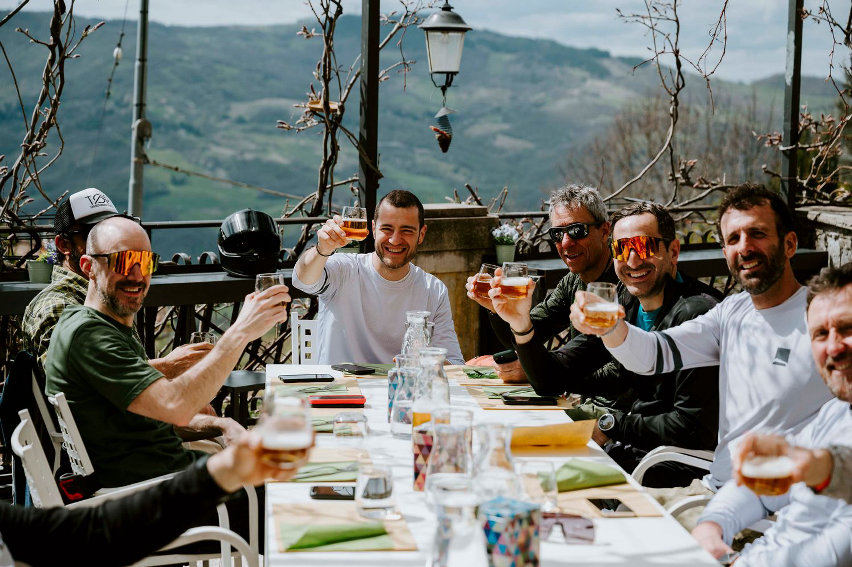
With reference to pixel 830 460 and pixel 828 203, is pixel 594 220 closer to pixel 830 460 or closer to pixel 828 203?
pixel 830 460

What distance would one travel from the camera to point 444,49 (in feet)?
18.8

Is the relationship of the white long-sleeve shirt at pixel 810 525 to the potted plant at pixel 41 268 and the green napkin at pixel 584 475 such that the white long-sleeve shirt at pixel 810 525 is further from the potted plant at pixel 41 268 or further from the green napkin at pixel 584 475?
the potted plant at pixel 41 268

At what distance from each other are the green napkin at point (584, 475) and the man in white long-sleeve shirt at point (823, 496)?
0.75 ft

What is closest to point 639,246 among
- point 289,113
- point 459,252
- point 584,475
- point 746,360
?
point 746,360

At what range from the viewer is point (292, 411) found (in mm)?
1387

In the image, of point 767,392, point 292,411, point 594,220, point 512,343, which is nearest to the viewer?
point 292,411

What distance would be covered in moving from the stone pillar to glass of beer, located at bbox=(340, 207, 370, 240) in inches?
63.2

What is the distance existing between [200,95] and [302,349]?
29.9m

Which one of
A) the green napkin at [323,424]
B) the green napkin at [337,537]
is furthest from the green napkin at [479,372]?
the green napkin at [337,537]

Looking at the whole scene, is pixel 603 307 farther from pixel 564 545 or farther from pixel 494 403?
pixel 564 545

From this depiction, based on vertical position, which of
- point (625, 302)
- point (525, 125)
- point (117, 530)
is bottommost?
point (117, 530)

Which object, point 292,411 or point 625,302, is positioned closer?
point 292,411

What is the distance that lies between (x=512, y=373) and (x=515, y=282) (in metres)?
0.51

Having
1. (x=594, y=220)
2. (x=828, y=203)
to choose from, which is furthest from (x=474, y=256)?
(x=828, y=203)
